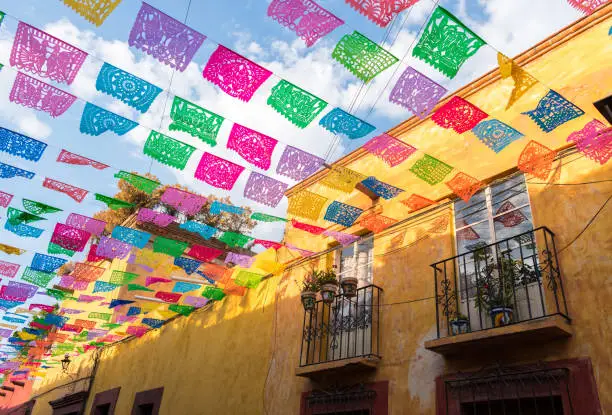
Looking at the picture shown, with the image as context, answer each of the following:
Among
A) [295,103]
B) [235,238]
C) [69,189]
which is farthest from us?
[235,238]

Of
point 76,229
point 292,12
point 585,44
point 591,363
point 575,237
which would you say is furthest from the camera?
point 76,229

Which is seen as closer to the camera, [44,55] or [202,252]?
[44,55]

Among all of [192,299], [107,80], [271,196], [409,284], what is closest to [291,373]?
[409,284]

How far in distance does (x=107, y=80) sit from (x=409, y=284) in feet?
14.6

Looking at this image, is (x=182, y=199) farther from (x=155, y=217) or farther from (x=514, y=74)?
(x=514, y=74)

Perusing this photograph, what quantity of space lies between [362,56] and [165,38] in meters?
1.80

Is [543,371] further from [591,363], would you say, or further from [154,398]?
[154,398]

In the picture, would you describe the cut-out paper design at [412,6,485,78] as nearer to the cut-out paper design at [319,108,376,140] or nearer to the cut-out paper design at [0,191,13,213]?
the cut-out paper design at [319,108,376,140]

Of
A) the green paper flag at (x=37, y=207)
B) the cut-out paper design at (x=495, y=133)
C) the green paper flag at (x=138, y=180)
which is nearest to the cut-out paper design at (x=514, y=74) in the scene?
the cut-out paper design at (x=495, y=133)

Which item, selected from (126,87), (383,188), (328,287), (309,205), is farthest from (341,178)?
(126,87)

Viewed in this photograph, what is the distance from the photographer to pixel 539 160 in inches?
225

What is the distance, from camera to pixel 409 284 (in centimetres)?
661

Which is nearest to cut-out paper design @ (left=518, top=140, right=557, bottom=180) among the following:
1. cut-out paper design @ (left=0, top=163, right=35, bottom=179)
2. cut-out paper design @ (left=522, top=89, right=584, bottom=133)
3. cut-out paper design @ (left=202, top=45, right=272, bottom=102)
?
cut-out paper design @ (left=522, top=89, right=584, bottom=133)

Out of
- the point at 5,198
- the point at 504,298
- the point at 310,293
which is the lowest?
the point at 504,298
